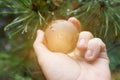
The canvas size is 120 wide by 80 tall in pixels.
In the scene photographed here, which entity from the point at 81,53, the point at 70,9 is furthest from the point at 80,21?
the point at 81,53

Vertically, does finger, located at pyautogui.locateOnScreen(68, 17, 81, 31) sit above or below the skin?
above

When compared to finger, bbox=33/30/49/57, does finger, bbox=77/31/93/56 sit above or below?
below

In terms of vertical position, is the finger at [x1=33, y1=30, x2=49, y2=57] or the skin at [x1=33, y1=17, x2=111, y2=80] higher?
the finger at [x1=33, y1=30, x2=49, y2=57]

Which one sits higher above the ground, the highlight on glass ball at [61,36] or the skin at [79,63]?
the highlight on glass ball at [61,36]

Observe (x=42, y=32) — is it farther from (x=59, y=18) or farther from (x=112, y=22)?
(x=112, y=22)

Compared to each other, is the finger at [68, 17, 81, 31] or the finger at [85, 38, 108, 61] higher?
the finger at [68, 17, 81, 31]
